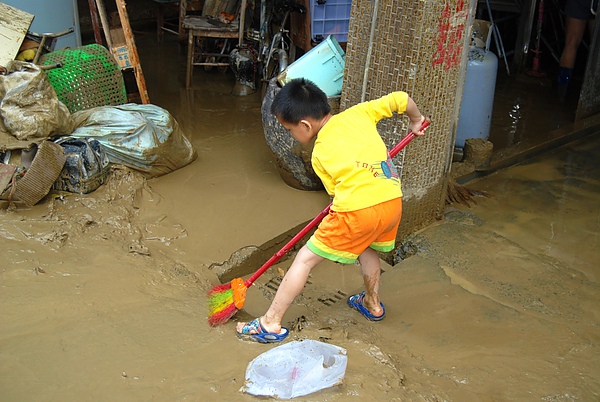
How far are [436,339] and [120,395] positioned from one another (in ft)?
5.15

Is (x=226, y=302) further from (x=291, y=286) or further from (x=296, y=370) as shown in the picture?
(x=296, y=370)

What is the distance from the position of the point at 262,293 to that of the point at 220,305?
0.60m

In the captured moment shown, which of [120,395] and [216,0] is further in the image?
[216,0]

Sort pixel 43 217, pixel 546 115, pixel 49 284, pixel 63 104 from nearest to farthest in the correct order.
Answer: pixel 49 284 < pixel 43 217 < pixel 63 104 < pixel 546 115

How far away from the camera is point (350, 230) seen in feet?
8.91

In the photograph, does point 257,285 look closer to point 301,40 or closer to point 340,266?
point 340,266

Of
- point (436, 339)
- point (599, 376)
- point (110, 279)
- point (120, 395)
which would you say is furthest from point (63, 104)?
point (599, 376)

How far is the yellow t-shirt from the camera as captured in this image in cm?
269

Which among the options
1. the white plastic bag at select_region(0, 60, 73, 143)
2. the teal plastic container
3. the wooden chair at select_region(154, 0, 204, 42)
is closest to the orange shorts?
the teal plastic container

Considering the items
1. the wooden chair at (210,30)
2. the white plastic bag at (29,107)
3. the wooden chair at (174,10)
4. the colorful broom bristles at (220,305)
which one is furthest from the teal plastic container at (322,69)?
the wooden chair at (174,10)

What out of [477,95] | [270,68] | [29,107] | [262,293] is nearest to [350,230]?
[262,293]

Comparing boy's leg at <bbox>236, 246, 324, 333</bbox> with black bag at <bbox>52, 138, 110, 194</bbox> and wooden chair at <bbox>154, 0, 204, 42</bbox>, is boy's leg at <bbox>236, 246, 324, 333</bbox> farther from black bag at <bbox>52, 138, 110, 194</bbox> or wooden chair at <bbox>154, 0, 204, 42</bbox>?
wooden chair at <bbox>154, 0, 204, 42</bbox>

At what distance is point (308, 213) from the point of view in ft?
13.6

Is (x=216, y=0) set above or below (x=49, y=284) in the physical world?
above
